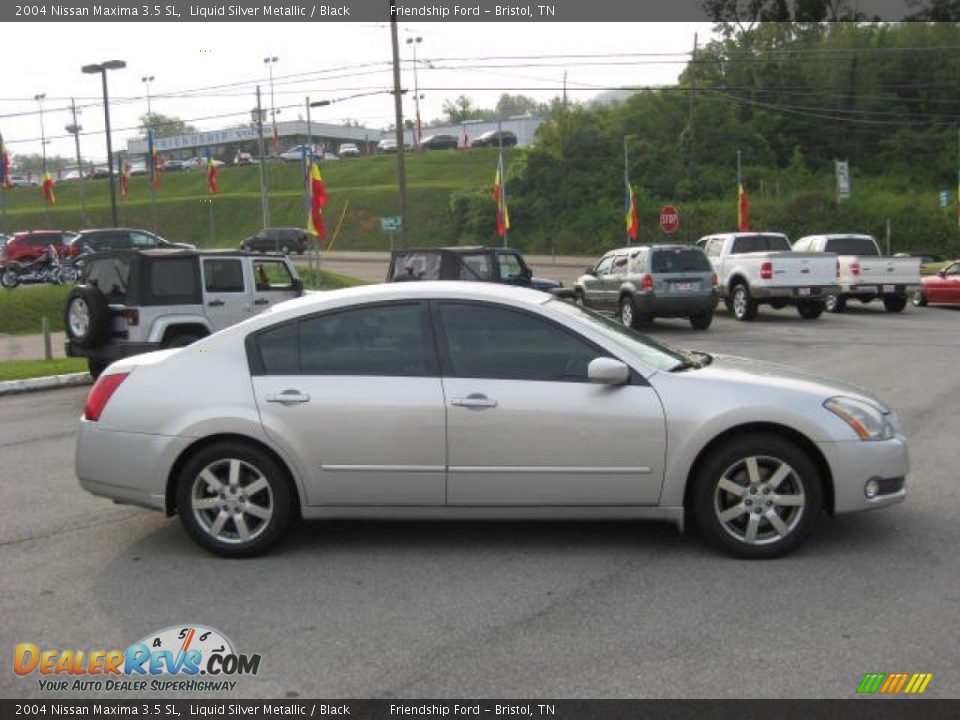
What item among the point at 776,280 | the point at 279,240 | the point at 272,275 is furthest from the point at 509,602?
the point at 279,240

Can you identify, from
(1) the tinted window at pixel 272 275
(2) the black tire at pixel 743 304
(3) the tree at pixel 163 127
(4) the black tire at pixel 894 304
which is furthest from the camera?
(3) the tree at pixel 163 127

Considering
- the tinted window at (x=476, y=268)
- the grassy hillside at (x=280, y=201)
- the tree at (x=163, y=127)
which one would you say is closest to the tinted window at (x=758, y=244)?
the tinted window at (x=476, y=268)

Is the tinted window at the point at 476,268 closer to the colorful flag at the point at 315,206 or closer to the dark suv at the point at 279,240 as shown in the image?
the colorful flag at the point at 315,206

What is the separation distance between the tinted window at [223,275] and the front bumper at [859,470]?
9.99 m

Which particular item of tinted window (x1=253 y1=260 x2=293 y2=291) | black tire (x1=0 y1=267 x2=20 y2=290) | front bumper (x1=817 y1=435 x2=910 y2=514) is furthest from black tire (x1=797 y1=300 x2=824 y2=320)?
black tire (x1=0 y1=267 x2=20 y2=290)

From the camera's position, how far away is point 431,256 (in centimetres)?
1738

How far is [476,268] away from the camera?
57.3ft

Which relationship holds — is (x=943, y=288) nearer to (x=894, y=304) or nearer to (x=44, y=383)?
(x=894, y=304)

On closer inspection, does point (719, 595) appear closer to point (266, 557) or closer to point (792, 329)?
point (266, 557)

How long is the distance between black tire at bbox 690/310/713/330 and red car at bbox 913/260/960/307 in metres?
7.69

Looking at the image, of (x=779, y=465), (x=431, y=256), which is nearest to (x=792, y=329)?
(x=431, y=256)

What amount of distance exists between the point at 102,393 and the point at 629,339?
3.13 metres

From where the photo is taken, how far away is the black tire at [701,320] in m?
20.9

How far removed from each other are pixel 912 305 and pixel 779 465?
23957 millimetres
